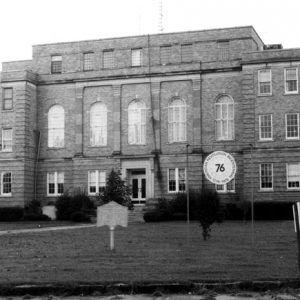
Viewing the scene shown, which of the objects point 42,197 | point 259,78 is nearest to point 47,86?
point 42,197

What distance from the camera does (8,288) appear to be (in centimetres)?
1203

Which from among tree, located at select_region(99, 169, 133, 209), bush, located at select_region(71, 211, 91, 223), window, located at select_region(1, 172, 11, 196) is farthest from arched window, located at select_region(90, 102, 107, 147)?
tree, located at select_region(99, 169, 133, 209)

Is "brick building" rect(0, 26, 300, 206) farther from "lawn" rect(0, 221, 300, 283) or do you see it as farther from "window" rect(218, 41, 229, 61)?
"lawn" rect(0, 221, 300, 283)

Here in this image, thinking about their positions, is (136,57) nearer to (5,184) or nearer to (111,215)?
(5,184)

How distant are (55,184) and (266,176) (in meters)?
17.7

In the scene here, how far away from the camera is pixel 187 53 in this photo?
53000 millimetres

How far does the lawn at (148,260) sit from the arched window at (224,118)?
26.2 metres

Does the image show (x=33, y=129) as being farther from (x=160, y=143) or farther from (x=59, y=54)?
(x=160, y=143)

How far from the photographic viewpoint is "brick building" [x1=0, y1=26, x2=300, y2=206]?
47.8m

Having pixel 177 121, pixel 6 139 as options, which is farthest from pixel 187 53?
pixel 6 139

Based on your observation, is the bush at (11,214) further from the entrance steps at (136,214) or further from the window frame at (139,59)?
the window frame at (139,59)

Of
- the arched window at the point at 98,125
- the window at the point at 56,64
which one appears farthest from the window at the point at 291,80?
the window at the point at 56,64

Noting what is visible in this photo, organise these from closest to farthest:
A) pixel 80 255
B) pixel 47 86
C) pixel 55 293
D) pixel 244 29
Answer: pixel 55 293 → pixel 80 255 → pixel 244 29 → pixel 47 86

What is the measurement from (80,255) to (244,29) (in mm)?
36784
